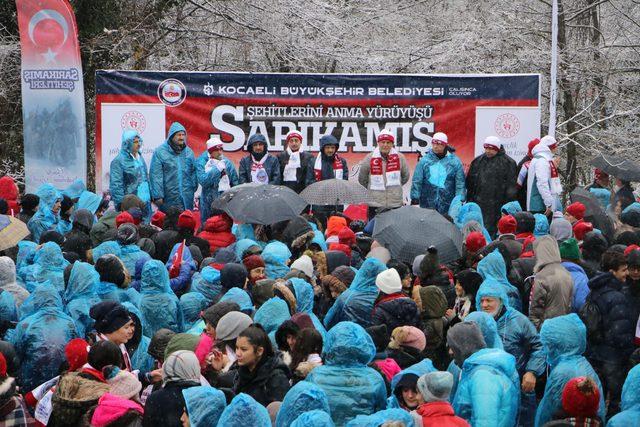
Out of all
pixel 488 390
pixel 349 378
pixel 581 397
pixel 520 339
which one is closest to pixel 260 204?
pixel 520 339

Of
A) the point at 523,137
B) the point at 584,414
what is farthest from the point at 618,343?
the point at 523,137

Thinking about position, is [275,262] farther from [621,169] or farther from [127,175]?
[621,169]

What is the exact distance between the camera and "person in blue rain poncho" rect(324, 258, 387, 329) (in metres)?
8.57

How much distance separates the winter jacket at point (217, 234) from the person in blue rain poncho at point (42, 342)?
329 centimetres

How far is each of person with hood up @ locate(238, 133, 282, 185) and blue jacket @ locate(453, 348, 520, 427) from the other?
8274 mm

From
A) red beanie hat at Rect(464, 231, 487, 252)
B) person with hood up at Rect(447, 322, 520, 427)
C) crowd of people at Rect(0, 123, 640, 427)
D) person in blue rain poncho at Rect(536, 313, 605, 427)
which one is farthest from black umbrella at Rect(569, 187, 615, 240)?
person with hood up at Rect(447, 322, 520, 427)

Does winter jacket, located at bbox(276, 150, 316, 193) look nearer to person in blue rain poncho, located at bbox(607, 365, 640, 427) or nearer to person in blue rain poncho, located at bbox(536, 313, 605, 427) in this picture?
person in blue rain poncho, located at bbox(536, 313, 605, 427)

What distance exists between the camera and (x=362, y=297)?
8.63 m

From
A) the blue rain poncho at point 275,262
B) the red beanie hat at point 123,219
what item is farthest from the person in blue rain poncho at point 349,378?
the red beanie hat at point 123,219

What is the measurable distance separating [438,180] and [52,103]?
5.37 m

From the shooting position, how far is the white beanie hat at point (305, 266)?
9375mm

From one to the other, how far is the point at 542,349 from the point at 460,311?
1.07m

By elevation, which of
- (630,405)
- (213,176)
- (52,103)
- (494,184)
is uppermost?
(52,103)

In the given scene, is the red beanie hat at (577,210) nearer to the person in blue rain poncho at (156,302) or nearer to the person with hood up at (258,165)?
the person with hood up at (258,165)
